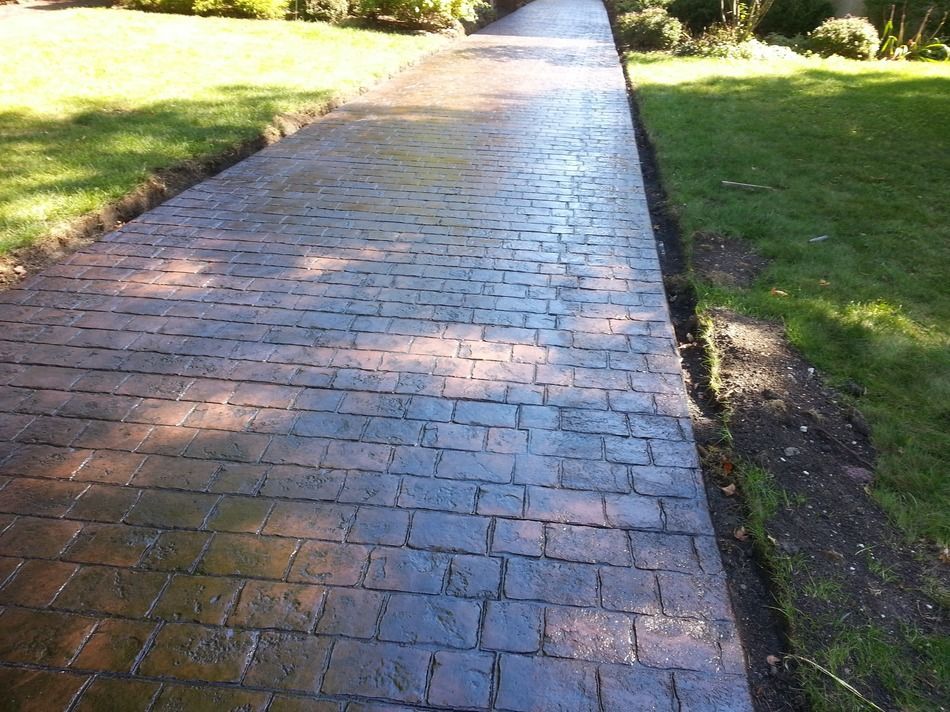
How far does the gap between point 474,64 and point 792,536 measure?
11.6 metres

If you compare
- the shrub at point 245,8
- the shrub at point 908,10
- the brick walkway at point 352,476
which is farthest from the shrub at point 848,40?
the shrub at point 245,8

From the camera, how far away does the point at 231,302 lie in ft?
13.3

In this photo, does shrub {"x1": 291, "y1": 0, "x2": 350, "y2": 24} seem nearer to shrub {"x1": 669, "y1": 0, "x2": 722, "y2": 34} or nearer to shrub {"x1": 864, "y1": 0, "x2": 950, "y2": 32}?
shrub {"x1": 669, "y1": 0, "x2": 722, "y2": 34}

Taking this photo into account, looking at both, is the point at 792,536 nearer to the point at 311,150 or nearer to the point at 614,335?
the point at 614,335

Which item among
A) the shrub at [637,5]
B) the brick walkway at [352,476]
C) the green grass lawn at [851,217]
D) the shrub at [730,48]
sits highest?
the shrub at [637,5]

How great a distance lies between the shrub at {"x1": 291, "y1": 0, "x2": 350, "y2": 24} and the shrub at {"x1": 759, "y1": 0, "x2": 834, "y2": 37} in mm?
10638

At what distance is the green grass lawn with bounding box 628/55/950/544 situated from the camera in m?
3.15

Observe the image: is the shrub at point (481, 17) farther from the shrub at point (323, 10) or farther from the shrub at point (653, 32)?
the shrub at point (653, 32)

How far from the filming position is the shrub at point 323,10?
14.7m

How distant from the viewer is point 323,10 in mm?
14742

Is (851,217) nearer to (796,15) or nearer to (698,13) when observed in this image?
(698,13)

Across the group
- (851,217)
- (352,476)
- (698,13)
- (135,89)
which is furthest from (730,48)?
(352,476)

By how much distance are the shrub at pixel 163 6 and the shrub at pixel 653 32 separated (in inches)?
404

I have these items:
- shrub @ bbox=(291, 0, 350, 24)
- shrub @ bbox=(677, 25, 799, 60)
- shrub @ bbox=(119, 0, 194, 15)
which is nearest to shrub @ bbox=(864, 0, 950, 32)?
shrub @ bbox=(677, 25, 799, 60)
